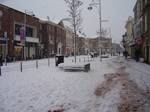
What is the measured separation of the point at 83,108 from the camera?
771 centimetres

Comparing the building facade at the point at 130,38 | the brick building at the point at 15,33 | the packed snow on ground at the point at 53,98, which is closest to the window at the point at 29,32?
the brick building at the point at 15,33

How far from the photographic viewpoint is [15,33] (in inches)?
1713

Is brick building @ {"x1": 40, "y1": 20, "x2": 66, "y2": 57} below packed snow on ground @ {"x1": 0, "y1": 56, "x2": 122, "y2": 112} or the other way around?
the other way around

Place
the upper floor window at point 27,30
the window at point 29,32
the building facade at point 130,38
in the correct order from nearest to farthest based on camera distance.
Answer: the upper floor window at point 27,30 → the window at point 29,32 → the building facade at point 130,38

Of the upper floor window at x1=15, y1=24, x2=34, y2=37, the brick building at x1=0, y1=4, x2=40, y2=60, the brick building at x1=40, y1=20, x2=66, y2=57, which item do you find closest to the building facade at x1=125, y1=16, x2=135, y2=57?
the brick building at x1=40, y1=20, x2=66, y2=57

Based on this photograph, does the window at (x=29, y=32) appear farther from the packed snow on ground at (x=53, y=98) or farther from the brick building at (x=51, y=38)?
the packed snow on ground at (x=53, y=98)

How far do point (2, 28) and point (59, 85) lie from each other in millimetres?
30368

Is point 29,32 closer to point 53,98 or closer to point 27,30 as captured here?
point 27,30

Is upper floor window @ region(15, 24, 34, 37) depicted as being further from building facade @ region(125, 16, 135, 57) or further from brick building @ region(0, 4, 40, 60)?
building facade @ region(125, 16, 135, 57)

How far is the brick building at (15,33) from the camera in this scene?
127 feet

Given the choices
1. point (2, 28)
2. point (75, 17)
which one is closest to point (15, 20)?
point (2, 28)

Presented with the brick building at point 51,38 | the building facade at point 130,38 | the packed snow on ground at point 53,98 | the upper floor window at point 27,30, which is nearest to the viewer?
the packed snow on ground at point 53,98

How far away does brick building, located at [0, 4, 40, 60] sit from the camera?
3885 cm

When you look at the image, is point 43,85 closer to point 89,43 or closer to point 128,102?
point 128,102
